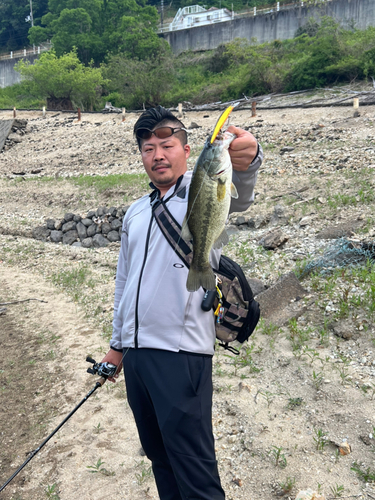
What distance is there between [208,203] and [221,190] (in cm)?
7

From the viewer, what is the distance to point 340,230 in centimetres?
614

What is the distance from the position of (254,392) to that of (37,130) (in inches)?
1036

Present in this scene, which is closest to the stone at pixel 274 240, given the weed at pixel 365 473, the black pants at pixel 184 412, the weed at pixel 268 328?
the weed at pixel 268 328

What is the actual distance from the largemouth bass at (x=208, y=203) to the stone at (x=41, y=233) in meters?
9.88

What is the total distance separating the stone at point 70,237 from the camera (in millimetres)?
10430

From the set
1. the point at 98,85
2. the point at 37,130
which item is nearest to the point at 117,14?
the point at 98,85

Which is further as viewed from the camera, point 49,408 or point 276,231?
point 276,231

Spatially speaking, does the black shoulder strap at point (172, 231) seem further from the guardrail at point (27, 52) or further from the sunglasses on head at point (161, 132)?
the guardrail at point (27, 52)

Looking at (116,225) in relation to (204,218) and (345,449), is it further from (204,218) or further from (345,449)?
(204,218)

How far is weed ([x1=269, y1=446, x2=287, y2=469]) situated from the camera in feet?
9.54

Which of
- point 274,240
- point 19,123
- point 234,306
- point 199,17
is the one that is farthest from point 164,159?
point 199,17

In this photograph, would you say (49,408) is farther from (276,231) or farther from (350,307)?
(276,231)

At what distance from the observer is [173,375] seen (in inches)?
72.6

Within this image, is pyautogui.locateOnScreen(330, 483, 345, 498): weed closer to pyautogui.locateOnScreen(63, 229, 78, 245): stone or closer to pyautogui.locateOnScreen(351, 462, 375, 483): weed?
pyautogui.locateOnScreen(351, 462, 375, 483): weed
